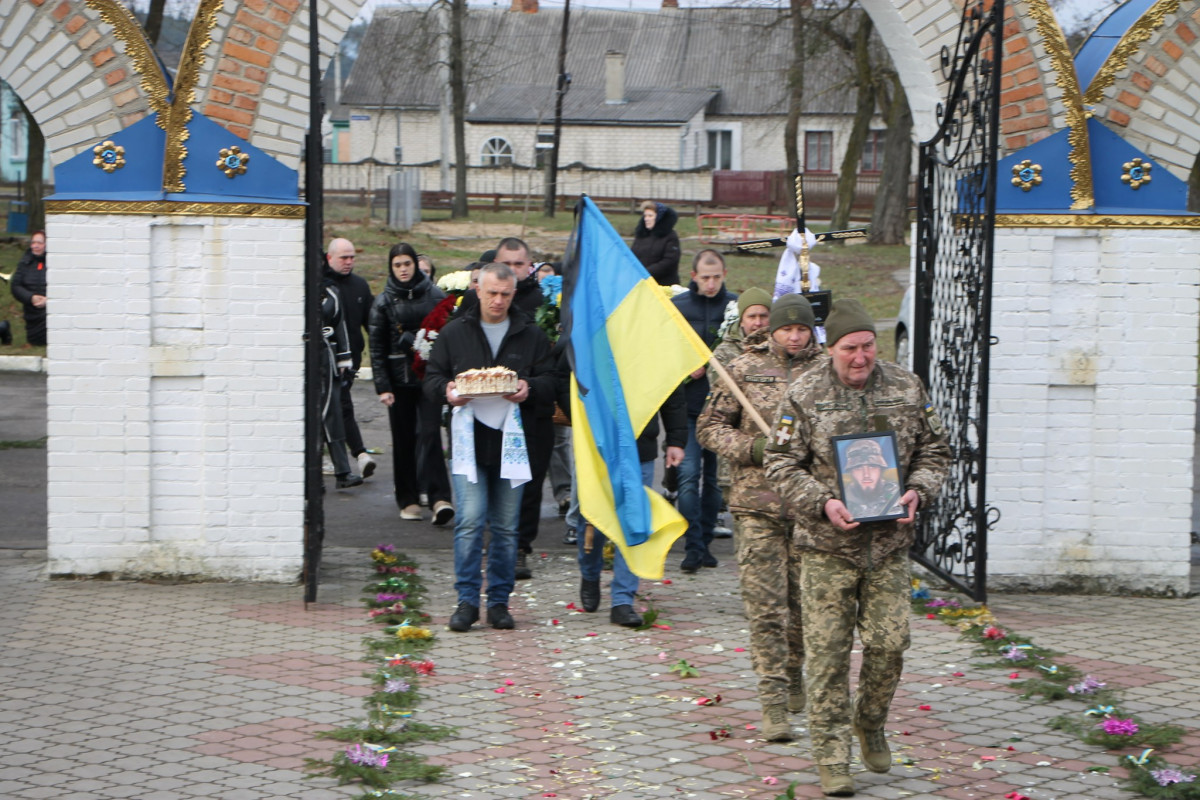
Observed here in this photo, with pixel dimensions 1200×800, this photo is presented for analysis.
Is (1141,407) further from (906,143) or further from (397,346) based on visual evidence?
(906,143)

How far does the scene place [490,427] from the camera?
6785 millimetres

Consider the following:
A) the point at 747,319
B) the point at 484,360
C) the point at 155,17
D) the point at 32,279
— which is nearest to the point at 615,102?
the point at 155,17

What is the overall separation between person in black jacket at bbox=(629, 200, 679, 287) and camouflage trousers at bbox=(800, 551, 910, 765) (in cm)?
661

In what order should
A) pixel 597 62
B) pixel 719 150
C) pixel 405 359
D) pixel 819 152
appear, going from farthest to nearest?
pixel 597 62 → pixel 819 152 → pixel 719 150 → pixel 405 359

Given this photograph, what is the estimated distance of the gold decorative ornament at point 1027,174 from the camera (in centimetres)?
760

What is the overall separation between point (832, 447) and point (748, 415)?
1.00 m

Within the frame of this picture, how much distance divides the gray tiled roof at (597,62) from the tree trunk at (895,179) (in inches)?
726

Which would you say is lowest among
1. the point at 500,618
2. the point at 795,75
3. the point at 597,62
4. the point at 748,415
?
the point at 500,618

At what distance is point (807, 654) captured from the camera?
4996mm

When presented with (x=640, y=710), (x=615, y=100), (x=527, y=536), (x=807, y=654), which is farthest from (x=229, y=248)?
(x=615, y=100)

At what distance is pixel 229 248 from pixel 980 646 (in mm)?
4391

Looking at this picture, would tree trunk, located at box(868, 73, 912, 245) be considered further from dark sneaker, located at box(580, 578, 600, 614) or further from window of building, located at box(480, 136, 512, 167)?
dark sneaker, located at box(580, 578, 600, 614)

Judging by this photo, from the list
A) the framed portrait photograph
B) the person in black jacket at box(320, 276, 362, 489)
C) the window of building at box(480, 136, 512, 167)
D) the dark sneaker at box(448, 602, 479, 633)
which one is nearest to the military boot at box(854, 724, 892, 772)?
the framed portrait photograph

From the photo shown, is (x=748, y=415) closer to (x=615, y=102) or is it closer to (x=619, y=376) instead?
(x=619, y=376)
